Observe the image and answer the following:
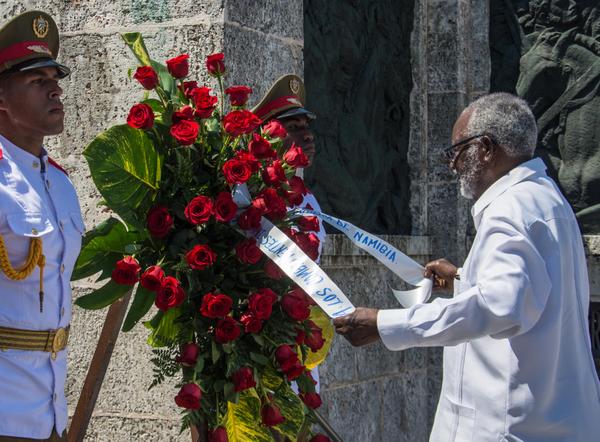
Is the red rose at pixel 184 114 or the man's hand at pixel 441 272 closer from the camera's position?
the red rose at pixel 184 114

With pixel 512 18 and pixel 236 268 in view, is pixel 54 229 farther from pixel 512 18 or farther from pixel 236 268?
pixel 512 18

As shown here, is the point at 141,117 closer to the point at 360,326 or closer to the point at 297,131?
the point at 360,326

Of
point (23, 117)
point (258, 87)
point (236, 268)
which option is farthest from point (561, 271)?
point (258, 87)

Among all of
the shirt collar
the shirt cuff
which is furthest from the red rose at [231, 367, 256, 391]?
the shirt collar

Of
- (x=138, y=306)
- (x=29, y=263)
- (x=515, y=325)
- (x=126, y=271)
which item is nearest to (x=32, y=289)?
(x=29, y=263)

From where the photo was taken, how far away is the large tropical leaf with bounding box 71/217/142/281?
3771 mm

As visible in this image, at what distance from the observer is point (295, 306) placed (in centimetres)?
363

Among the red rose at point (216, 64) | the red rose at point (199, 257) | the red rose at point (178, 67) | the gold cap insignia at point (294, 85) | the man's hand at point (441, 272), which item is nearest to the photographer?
the red rose at point (199, 257)

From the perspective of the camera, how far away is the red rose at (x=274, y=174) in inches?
146

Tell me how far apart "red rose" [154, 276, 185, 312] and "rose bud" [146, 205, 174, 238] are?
19 centimetres

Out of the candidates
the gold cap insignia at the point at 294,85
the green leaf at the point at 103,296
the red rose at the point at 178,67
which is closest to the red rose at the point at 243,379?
the green leaf at the point at 103,296

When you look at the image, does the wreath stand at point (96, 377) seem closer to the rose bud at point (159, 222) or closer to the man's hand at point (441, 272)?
the rose bud at point (159, 222)

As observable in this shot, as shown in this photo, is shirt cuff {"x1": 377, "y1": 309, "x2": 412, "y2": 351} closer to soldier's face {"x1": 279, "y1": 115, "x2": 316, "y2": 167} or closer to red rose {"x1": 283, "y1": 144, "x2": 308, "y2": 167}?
red rose {"x1": 283, "y1": 144, "x2": 308, "y2": 167}

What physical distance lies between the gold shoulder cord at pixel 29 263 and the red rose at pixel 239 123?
0.69m
